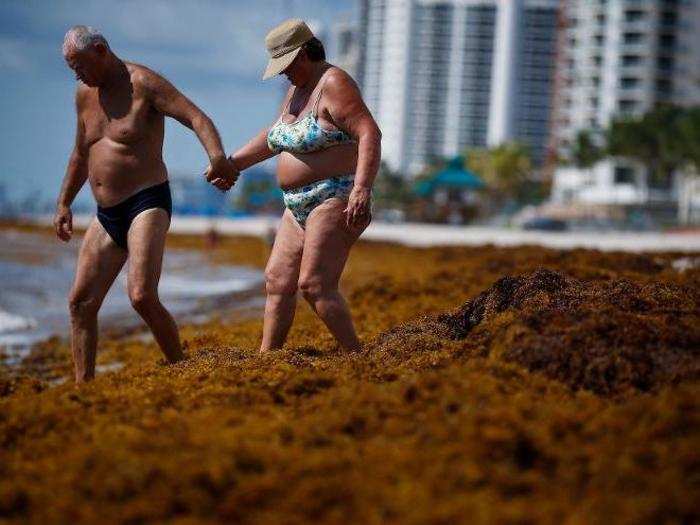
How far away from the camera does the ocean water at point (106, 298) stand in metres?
12.1

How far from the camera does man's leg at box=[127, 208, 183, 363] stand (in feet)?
17.9

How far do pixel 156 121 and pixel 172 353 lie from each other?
1307 millimetres

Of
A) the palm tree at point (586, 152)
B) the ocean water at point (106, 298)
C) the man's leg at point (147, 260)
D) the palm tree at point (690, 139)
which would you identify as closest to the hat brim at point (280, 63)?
the man's leg at point (147, 260)

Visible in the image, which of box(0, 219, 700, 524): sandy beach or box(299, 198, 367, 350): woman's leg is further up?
box(299, 198, 367, 350): woman's leg

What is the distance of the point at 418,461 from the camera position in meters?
2.99

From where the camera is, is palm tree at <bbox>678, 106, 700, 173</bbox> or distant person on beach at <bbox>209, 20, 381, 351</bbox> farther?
palm tree at <bbox>678, 106, 700, 173</bbox>

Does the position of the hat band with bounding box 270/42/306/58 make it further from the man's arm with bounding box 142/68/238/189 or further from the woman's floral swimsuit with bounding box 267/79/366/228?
the man's arm with bounding box 142/68/238/189

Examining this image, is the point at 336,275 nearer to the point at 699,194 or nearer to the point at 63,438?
the point at 63,438

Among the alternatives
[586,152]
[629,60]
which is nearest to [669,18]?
[629,60]

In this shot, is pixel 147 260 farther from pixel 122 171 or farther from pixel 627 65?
pixel 627 65

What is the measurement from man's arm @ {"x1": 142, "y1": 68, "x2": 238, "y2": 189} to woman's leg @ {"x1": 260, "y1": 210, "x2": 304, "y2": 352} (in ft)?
1.55

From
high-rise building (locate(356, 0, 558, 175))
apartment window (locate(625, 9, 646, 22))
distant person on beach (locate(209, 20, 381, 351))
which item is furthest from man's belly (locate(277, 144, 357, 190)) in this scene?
high-rise building (locate(356, 0, 558, 175))

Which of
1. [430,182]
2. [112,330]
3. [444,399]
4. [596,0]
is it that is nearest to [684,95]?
[596,0]

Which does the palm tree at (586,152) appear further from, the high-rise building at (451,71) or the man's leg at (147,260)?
the man's leg at (147,260)
